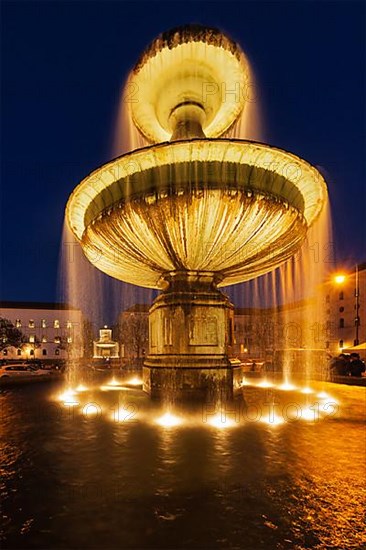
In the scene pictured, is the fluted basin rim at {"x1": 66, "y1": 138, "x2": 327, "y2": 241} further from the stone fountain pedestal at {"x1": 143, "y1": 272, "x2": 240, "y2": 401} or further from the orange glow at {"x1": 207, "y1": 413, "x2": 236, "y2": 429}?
the orange glow at {"x1": 207, "y1": 413, "x2": 236, "y2": 429}

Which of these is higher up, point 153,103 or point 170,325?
point 153,103

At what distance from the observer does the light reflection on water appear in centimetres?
256

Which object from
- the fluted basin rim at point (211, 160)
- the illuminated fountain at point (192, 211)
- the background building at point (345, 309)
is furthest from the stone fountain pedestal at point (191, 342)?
the background building at point (345, 309)

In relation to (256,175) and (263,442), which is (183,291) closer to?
(256,175)

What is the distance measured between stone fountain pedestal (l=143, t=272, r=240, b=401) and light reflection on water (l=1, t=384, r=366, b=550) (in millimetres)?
1728

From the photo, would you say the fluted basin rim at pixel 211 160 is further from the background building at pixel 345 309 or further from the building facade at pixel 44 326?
the building facade at pixel 44 326

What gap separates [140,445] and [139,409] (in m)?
2.43

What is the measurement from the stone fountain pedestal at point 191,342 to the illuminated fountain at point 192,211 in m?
0.02

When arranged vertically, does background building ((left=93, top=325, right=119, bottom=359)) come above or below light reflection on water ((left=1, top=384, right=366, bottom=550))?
below

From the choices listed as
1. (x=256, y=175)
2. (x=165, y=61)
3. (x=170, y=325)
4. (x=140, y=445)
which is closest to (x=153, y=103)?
(x=165, y=61)

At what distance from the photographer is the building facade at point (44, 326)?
2504 inches

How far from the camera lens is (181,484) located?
3395 millimetres

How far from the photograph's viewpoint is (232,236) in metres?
7.35

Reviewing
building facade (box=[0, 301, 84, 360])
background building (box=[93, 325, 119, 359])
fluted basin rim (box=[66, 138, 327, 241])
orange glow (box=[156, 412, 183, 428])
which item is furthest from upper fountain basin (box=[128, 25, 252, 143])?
building facade (box=[0, 301, 84, 360])
